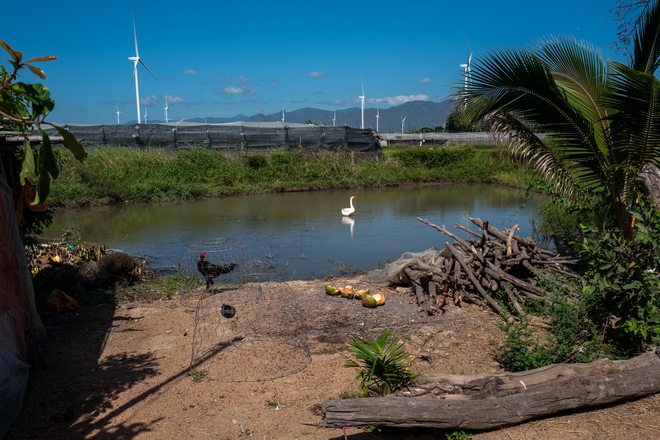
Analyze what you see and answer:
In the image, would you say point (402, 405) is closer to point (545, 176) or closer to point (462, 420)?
point (462, 420)

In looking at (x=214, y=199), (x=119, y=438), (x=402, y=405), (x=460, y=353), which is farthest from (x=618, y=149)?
(x=214, y=199)

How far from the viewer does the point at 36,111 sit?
2.65 metres

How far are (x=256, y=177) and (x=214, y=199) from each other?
3.59 meters

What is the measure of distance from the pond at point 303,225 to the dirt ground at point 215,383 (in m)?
3.16

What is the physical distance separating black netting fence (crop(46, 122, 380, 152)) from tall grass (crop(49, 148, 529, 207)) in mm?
1265

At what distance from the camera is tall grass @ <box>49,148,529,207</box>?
2022cm

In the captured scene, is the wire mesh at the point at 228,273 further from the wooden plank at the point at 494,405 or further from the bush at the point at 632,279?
the bush at the point at 632,279

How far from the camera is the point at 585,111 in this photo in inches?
288

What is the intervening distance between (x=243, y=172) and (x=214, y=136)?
3.85m

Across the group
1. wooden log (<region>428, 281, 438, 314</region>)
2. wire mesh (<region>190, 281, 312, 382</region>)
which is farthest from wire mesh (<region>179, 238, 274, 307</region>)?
wooden log (<region>428, 281, 438, 314</region>)

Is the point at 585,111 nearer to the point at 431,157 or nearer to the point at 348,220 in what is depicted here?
the point at 348,220

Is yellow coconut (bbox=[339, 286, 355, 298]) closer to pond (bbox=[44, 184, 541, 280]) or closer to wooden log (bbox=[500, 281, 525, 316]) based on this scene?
pond (bbox=[44, 184, 541, 280])

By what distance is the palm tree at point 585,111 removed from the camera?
6.61 m

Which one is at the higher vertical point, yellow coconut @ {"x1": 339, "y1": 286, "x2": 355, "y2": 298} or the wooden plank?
the wooden plank
